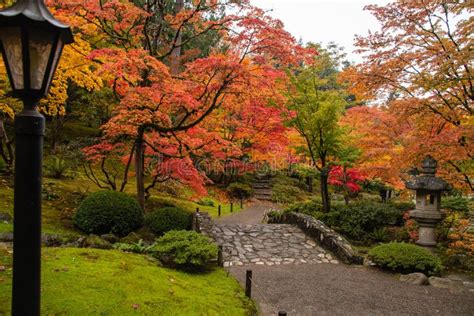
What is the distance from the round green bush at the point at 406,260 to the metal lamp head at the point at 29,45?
8.25 metres

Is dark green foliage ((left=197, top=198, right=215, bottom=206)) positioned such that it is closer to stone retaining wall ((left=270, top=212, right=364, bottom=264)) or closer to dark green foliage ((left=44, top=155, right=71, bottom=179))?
dark green foliage ((left=44, top=155, right=71, bottom=179))

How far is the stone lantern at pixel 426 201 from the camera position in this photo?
364 inches

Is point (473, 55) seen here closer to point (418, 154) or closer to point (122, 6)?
point (418, 154)

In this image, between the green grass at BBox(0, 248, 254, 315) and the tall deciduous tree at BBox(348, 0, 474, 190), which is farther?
the tall deciduous tree at BBox(348, 0, 474, 190)

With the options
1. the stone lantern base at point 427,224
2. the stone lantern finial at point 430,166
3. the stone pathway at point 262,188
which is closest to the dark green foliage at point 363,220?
the stone lantern base at point 427,224

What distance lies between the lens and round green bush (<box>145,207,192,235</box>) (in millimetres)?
10188

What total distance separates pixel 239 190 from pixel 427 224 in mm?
15217

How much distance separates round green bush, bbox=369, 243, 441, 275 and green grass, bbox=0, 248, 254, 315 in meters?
3.95

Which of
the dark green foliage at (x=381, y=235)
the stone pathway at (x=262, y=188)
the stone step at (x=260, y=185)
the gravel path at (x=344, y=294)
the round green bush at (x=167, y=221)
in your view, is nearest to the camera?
the gravel path at (x=344, y=294)

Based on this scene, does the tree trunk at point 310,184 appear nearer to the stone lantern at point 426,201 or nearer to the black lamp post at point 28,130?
the stone lantern at point 426,201

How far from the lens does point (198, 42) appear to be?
18.7m

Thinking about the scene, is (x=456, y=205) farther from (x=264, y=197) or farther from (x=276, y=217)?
(x=264, y=197)

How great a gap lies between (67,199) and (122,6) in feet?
22.2

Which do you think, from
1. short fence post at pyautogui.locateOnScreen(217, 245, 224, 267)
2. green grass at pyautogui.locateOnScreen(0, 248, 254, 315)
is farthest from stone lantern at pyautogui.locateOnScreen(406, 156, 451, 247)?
Result: green grass at pyautogui.locateOnScreen(0, 248, 254, 315)
